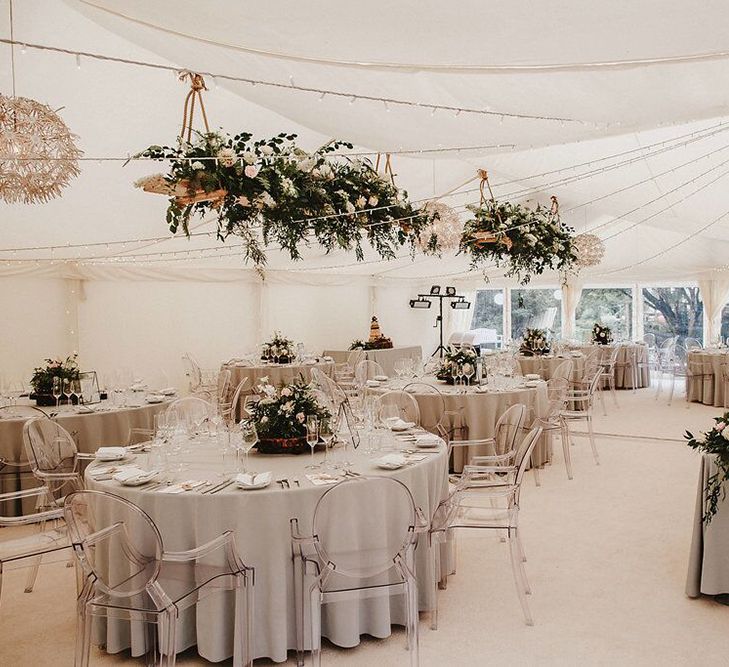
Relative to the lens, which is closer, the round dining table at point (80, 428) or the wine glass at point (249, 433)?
the wine glass at point (249, 433)

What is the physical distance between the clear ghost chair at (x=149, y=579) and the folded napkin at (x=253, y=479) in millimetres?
284

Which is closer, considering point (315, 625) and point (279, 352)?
point (315, 625)

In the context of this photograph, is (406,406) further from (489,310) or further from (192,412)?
(489,310)

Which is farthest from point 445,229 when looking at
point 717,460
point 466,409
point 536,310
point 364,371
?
point 536,310

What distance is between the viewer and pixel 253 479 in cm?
368

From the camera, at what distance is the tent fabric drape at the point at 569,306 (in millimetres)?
16438

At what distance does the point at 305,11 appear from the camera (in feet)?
10.7

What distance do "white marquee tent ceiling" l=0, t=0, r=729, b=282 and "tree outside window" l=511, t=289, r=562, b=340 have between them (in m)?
7.77

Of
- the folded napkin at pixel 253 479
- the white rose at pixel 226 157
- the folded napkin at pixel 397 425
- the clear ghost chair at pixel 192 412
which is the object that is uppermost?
the white rose at pixel 226 157

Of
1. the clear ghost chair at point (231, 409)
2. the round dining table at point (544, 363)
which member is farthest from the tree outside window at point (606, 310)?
the clear ghost chair at point (231, 409)

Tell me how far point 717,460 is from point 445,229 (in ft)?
17.4

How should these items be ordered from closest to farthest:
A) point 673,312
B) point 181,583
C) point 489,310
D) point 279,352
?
1. point 181,583
2. point 279,352
3. point 673,312
4. point 489,310

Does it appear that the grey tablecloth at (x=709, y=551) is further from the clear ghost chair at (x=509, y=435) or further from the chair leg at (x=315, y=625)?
the chair leg at (x=315, y=625)

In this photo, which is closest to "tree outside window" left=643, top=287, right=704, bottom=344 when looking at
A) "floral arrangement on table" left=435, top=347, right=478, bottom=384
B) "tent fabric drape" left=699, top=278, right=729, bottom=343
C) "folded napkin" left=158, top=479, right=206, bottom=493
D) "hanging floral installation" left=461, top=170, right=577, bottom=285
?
"tent fabric drape" left=699, top=278, right=729, bottom=343
